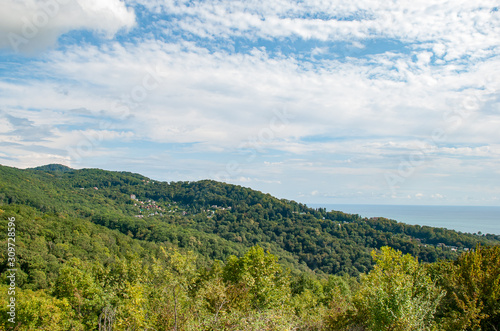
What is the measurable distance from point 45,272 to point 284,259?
58.8 meters

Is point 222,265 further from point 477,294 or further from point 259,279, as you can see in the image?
point 477,294

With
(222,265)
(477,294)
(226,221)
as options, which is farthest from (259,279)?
(226,221)

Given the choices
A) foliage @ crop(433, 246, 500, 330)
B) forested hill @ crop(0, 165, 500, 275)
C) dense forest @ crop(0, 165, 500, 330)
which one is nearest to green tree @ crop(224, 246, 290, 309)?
dense forest @ crop(0, 165, 500, 330)

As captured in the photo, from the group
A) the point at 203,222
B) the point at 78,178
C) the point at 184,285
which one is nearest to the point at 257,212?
the point at 203,222

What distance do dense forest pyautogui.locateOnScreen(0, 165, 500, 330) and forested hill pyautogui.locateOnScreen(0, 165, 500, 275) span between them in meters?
0.54

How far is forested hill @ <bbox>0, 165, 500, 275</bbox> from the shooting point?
84688mm

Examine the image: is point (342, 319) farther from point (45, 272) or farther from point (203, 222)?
point (203, 222)

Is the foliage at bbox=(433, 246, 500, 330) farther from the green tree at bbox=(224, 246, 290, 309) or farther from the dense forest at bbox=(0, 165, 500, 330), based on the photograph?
the green tree at bbox=(224, 246, 290, 309)

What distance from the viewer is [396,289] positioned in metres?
10.9

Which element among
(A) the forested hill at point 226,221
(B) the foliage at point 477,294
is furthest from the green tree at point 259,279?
(A) the forested hill at point 226,221

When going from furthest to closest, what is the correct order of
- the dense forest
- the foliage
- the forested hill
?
the forested hill
the dense forest
the foliage

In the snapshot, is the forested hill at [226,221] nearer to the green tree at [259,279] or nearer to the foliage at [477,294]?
the foliage at [477,294]

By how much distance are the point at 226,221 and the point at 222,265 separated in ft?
204

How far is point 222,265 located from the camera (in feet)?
206
